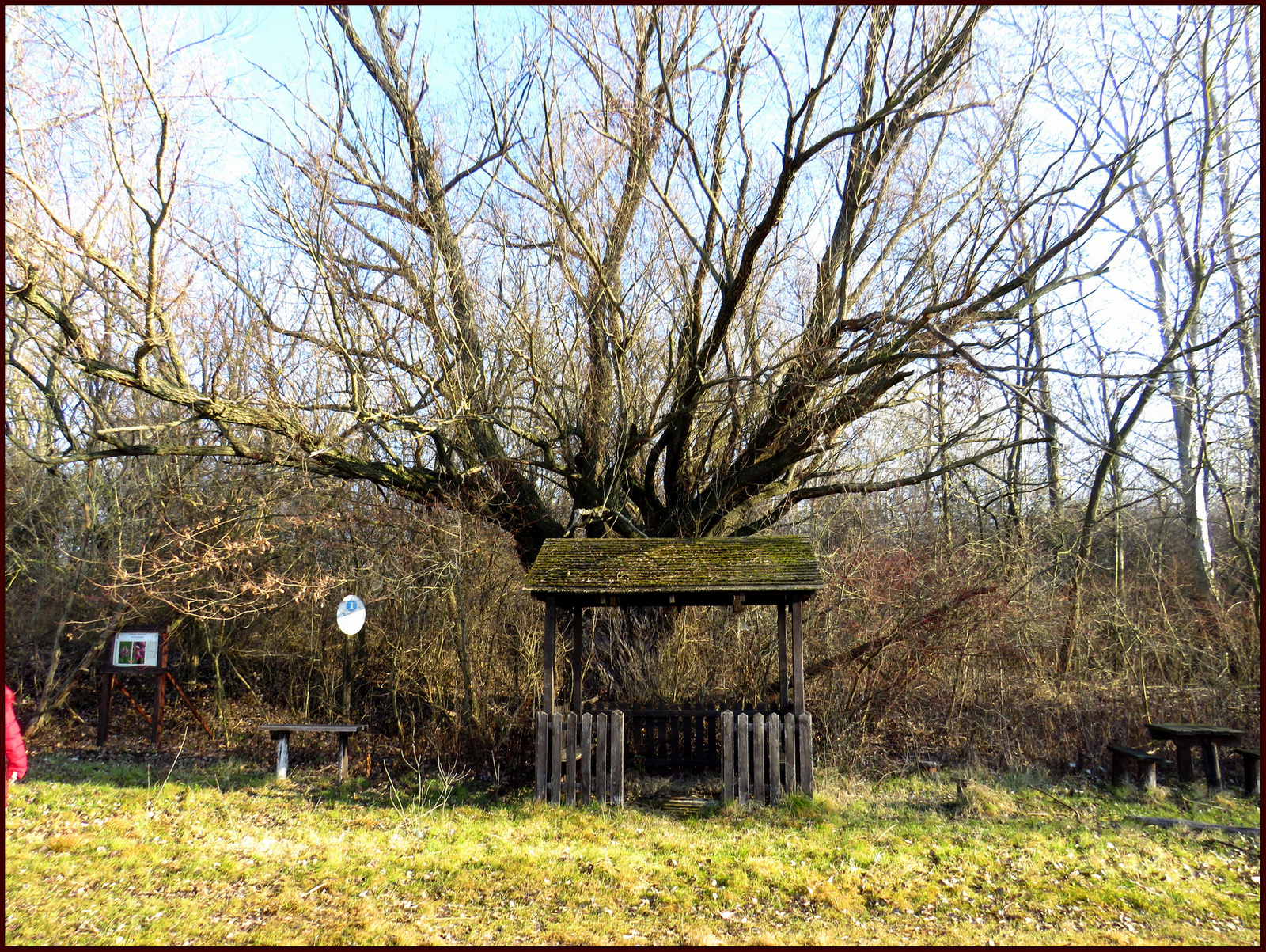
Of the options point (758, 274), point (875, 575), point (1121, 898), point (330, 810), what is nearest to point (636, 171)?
point (758, 274)

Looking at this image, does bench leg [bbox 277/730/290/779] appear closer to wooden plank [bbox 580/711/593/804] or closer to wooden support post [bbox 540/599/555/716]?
wooden support post [bbox 540/599/555/716]

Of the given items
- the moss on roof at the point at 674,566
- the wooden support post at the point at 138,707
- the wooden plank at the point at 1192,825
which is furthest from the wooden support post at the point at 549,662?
the wooden support post at the point at 138,707

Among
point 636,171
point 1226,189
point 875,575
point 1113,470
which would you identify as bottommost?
point 875,575

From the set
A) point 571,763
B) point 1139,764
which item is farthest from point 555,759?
point 1139,764

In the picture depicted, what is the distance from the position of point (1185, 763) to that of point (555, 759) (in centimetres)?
789

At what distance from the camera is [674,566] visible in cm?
946

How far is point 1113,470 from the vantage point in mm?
17328

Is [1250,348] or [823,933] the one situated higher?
[1250,348]

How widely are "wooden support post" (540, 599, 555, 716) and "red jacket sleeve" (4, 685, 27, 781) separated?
16.7 feet

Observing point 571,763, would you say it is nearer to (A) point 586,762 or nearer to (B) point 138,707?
(A) point 586,762

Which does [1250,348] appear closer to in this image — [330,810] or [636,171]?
[636,171]

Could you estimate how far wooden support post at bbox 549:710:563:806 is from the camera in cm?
884

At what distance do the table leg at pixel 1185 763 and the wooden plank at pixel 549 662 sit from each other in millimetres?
7870

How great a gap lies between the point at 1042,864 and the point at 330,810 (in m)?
7.19
